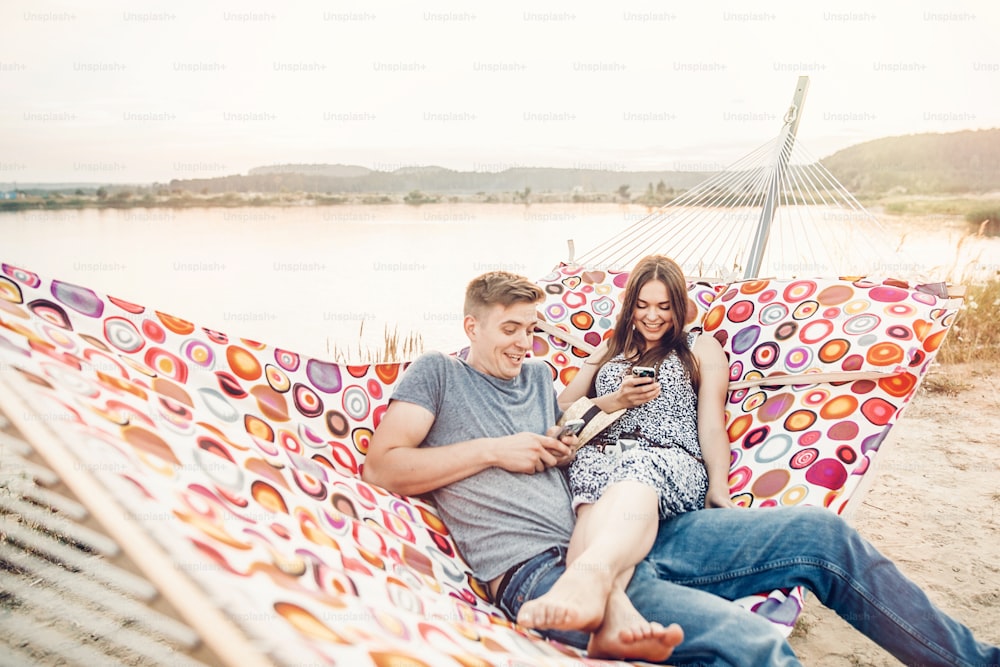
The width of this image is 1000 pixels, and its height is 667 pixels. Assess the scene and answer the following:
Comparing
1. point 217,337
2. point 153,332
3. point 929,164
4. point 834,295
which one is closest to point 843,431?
point 834,295

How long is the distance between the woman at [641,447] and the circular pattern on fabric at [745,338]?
9 cm

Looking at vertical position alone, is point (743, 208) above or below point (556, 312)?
above

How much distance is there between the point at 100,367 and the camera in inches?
50.1

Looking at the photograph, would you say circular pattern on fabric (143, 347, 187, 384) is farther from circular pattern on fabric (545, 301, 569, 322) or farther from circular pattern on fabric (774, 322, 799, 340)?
circular pattern on fabric (774, 322, 799, 340)

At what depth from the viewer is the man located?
125cm

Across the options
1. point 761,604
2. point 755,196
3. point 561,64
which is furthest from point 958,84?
point 761,604

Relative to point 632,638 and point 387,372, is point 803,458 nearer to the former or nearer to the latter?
point 632,638

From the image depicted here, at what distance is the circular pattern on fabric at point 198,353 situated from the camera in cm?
170

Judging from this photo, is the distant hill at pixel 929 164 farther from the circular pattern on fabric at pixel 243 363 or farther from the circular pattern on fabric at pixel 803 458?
the circular pattern on fabric at pixel 243 363

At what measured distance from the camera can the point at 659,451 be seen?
173 centimetres

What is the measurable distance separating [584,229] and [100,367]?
10.3 metres

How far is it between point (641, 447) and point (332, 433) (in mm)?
757

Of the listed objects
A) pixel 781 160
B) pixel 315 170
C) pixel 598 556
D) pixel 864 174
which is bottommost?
pixel 598 556

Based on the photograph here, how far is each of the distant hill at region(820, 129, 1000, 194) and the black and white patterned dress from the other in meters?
6.53
